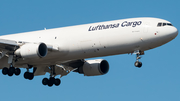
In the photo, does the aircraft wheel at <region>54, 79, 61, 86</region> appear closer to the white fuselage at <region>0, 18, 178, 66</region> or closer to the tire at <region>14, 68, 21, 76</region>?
the white fuselage at <region>0, 18, 178, 66</region>

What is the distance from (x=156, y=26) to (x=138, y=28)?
5.67ft

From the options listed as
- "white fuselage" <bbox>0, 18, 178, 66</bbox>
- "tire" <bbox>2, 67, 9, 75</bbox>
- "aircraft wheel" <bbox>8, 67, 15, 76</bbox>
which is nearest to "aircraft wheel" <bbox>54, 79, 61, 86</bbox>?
"white fuselage" <bbox>0, 18, 178, 66</bbox>

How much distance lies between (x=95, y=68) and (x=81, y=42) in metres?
7.84

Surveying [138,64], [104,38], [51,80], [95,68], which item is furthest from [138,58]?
[51,80]

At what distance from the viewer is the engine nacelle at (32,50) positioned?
49.1 m

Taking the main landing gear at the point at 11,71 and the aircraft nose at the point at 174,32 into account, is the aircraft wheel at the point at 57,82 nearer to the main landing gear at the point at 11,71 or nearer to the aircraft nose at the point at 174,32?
the main landing gear at the point at 11,71

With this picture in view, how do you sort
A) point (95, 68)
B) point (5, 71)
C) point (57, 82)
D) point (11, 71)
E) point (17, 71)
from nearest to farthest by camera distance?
point (11, 71) < point (5, 71) < point (17, 71) < point (57, 82) < point (95, 68)

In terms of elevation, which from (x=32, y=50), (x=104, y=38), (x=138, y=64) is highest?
(x=104, y=38)

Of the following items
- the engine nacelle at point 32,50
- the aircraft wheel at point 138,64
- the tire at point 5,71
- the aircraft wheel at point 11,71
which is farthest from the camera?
the tire at point 5,71

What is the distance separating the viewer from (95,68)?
5738cm

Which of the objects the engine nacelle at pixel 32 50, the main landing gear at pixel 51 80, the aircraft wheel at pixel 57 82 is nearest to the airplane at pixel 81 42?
the engine nacelle at pixel 32 50

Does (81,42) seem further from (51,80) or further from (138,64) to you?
(51,80)

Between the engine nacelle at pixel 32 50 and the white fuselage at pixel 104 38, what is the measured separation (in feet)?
4.39

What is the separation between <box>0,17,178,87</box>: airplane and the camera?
48.2m
